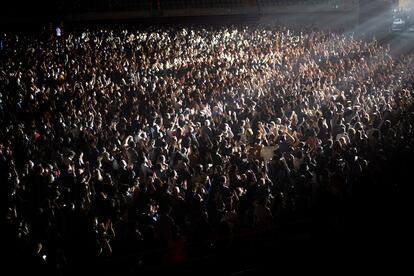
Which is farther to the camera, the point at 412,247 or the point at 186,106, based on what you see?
the point at 186,106

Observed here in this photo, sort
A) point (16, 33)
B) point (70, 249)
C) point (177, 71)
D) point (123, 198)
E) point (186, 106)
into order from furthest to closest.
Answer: point (16, 33) < point (177, 71) < point (186, 106) < point (123, 198) < point (70, 249)

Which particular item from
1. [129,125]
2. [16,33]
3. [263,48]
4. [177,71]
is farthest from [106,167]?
[16,33]

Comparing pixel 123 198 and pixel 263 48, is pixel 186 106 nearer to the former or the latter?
pixel 123 198

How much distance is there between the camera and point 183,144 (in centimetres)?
1039

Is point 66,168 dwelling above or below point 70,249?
above

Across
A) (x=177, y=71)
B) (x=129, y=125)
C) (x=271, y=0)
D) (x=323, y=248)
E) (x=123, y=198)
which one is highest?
(x=271, y=0)

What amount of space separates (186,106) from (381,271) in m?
8.70

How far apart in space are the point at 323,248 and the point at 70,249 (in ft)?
12.5

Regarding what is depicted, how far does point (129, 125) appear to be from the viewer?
1171cm

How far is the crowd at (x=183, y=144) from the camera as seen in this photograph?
6.78 m

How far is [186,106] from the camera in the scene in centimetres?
1407

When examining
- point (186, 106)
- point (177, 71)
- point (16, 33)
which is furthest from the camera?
point (16, 33)

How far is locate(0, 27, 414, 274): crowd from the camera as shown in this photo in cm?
678

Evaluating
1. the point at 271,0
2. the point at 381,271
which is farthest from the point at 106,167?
the point at 271,0
